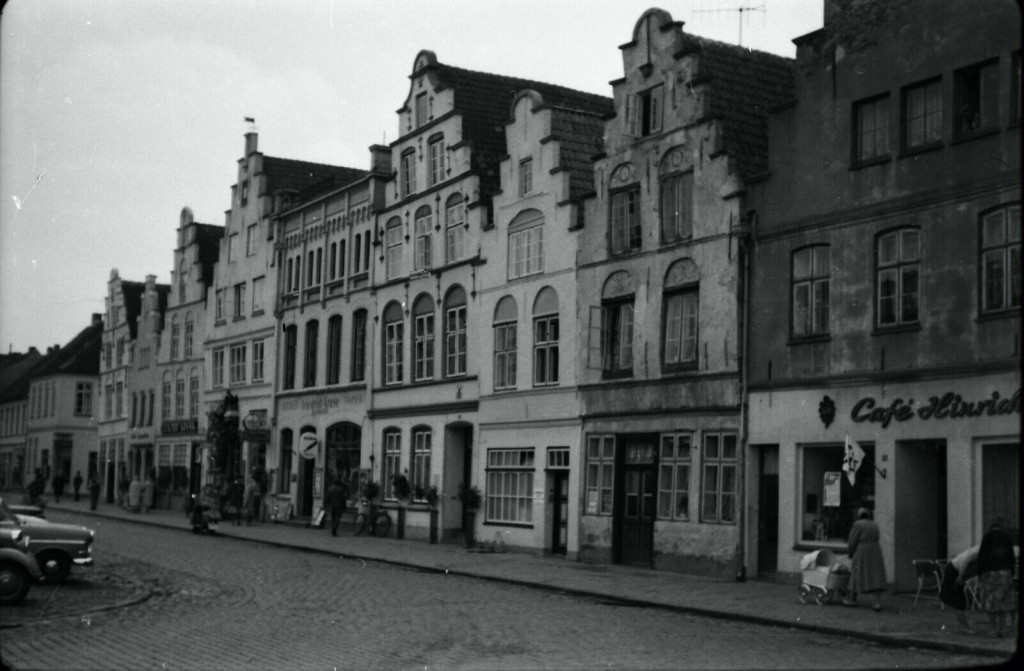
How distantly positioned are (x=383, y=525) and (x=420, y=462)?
8.29ft

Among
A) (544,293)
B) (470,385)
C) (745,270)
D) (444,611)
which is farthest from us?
(470,385)

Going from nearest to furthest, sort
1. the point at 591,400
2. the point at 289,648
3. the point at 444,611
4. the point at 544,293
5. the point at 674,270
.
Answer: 1. the point at 289,648
2. the point at 444,611
3. the point at 674,270
4. the point at 591,400
5. the point at 544,293

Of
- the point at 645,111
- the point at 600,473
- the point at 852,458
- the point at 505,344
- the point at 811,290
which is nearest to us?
the point at 852,458

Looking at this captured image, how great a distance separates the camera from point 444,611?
2094 centimetres

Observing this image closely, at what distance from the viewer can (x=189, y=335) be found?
64.3 meters

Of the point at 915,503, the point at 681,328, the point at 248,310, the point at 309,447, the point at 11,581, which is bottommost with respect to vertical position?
the point at 11,581

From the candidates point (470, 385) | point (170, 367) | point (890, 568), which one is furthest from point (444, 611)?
point (170, 367)

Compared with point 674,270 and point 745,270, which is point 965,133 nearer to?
point 745,270

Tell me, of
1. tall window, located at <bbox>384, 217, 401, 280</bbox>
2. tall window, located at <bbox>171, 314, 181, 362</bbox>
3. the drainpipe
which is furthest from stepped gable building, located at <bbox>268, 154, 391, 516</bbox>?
the drainpipe

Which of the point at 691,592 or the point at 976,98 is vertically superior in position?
the point at 976,98

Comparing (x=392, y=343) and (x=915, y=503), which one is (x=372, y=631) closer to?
(x=915, y=503)

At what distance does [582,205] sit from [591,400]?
5043mm

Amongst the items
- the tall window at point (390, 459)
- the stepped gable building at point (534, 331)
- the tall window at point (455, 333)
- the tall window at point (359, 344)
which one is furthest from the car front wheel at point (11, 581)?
the tall window at point (359, 344)

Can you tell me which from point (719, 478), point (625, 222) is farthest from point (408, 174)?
point (719, 478)
